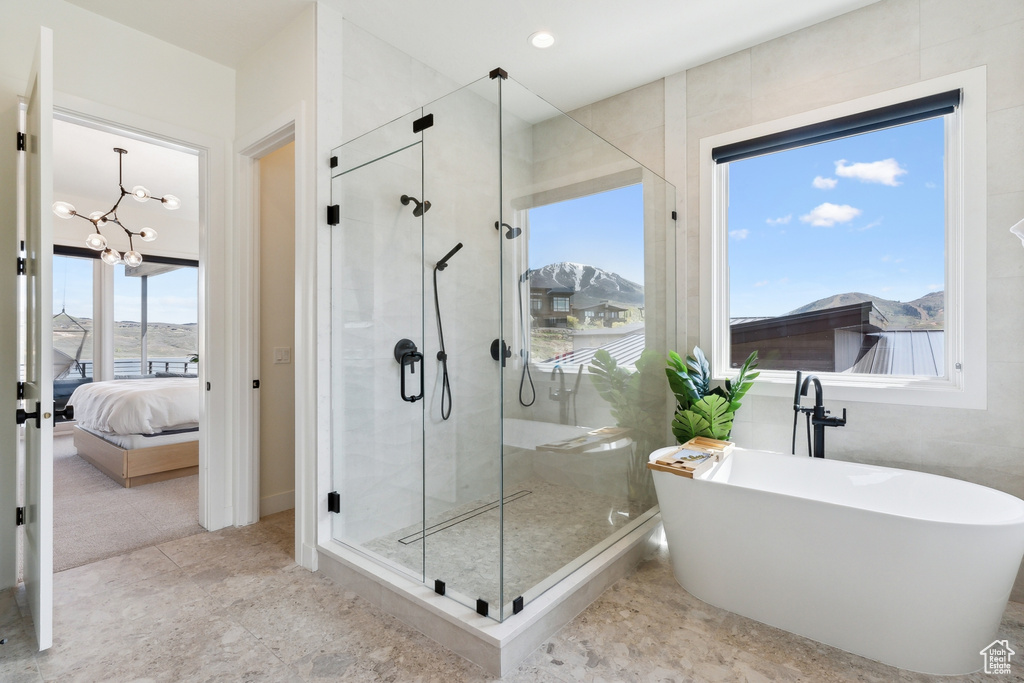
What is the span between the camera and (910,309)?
2373mm

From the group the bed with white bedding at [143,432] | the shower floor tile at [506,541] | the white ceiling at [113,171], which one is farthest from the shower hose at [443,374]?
the bed with white bedding at [143,432]

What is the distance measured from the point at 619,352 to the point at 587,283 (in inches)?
17.6

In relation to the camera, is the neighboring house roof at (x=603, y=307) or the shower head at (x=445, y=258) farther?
the neighboring house roof at (x=603, y=307)

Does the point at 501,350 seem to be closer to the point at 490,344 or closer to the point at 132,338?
the point at 490,344

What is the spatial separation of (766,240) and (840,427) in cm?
106

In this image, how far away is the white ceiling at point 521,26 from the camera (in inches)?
92.9

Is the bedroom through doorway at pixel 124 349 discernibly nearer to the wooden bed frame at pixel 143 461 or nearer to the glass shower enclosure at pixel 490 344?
the wooden bed frame at pixel 143 461

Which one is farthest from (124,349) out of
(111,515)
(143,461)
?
(111,515)

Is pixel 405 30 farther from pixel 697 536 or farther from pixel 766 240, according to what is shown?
pixel 697 536

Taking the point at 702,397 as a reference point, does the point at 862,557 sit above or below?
below

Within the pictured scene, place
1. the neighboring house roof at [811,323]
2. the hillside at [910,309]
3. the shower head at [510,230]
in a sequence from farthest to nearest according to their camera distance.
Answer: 1. the neighboring house roof at [811,323]
2. the hillside at [910,309]
3. the shower head at [510,230]

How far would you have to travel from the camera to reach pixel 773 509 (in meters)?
1.86

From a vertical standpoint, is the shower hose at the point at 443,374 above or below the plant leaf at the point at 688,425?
above

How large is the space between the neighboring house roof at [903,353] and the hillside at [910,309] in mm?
33
